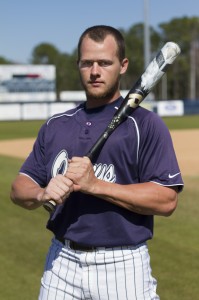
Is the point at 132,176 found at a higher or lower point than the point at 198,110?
higher

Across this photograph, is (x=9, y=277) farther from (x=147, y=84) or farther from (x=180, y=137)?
(x=180, y=137)

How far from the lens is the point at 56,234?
3094 millimetres

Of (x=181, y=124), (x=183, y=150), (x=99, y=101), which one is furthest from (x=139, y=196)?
(x=181, y=124)

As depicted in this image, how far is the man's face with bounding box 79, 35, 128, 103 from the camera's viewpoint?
2932 millimetres

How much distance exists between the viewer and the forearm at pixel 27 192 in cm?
301

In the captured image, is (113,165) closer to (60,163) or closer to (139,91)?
(60,163)

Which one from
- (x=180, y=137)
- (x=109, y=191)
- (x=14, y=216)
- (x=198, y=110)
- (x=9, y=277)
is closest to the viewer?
(x=109, y=191)

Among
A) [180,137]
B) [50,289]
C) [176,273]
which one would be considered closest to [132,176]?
[50,289]

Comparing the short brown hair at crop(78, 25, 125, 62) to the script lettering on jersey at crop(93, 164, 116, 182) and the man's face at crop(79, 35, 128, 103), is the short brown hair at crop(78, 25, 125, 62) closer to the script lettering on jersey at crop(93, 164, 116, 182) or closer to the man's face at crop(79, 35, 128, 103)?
the man's face at crop(79, 35, 128, 103)

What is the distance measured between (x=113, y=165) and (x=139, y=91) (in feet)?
1.41

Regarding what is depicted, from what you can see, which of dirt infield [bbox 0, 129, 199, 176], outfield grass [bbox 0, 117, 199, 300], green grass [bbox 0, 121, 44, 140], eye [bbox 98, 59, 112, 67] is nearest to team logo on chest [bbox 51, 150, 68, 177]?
eye [bbox 98, 59, 112, 67]

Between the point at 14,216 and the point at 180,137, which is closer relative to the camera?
the point at 14,216

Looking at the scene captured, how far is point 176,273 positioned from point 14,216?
11.7 feet

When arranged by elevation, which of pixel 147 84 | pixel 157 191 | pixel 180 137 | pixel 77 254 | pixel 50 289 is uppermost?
pixel 147 84
